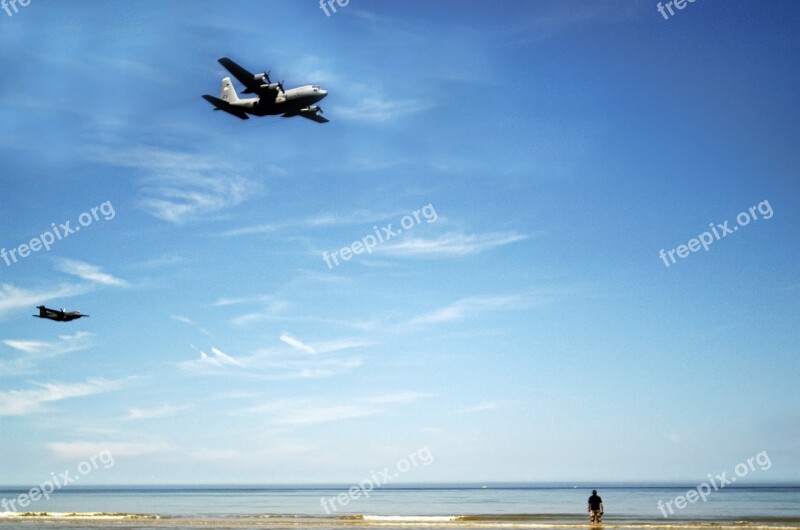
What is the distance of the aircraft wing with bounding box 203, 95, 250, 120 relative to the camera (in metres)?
45.9

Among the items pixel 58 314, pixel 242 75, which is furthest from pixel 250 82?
pixel 58 314

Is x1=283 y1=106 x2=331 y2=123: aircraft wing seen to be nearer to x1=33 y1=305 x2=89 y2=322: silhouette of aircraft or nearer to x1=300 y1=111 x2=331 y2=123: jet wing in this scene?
x1=300 y1=111 x2=331 y2=123: jet wing

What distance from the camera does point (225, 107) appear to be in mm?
46219

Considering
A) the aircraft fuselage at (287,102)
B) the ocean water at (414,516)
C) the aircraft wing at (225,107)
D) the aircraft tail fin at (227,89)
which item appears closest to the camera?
the ocean water at (414,516)

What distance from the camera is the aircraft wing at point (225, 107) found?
45.9 meters

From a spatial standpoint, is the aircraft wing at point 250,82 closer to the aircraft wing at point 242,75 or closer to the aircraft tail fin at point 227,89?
the aircraft wing at point 242,75

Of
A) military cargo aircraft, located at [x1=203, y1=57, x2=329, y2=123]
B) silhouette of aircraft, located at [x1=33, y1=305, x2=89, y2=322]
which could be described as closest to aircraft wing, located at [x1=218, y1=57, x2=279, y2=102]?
military cargo aircraft, located at [x1=203, y1=57, x2=329, y2=123]

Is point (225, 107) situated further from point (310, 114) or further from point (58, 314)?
point (58, 314)

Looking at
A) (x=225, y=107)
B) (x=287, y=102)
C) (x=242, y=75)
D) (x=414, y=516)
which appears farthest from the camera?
(x=414, y=516)

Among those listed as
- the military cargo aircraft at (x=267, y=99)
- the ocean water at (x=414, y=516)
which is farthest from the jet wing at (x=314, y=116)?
the ocean water at (x=414, y=516)

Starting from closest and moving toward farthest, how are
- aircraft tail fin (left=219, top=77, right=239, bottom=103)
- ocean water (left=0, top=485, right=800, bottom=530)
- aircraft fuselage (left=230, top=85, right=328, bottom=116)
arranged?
1. ocean water (left=0, top=485, right=800, bottom=530)
2. aircraft fuselage (left=230, top=85, right=328, bottom=116)
3. aircraft tail fin (left=219, top=77, right=239, bottom=103)

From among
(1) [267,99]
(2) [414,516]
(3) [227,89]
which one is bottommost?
(2) [414,516]

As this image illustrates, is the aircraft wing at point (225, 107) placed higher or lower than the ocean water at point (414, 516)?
higher

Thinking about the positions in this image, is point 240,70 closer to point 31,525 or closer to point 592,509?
point 31,525
